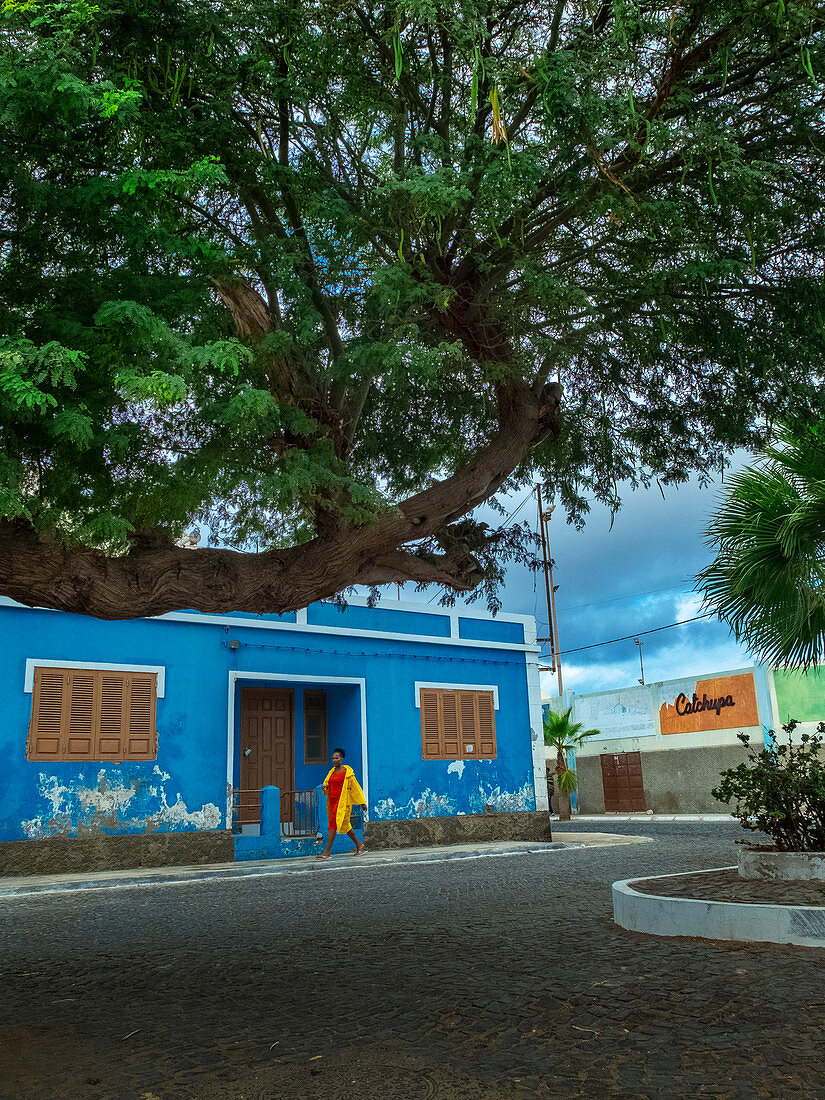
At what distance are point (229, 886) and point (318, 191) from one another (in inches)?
371

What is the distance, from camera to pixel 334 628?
18.5 metres

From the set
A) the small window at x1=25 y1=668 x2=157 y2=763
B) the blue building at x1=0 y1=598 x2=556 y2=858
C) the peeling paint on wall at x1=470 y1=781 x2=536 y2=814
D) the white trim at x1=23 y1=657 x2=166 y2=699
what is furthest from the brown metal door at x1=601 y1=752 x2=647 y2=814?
the small window at x1=25 y1=668 x2=157 y2=763

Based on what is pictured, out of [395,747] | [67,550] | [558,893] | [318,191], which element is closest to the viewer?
[67,550]

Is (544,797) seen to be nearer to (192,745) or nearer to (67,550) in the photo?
(192,745)

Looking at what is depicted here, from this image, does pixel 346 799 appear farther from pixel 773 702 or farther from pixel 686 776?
pixel 686 776

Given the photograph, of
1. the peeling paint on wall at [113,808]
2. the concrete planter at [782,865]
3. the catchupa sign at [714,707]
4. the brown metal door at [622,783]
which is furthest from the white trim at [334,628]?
the brown metal door at [622,783]

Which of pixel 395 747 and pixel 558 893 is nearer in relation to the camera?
pixel 558 893

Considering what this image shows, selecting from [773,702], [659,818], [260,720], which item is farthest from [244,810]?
[773,702]

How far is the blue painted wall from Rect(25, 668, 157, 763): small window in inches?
7.8

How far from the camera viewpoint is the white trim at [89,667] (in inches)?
579

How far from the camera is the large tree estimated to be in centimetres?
480

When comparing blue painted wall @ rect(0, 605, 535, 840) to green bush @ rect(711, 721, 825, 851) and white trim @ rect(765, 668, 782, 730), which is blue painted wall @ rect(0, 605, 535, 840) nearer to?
white trim @ rect(765, 668, 782, 730)

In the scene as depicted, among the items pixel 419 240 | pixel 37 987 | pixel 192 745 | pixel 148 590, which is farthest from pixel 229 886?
pixel 419 240

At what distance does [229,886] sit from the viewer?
40.0 ft
